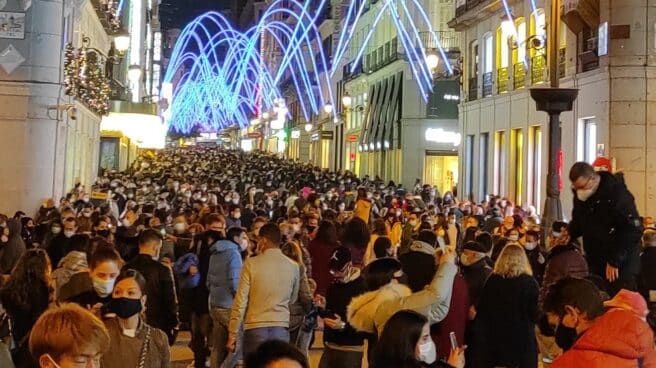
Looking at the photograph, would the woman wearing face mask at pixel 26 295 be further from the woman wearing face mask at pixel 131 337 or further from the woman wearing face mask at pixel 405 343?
the woman wearing face mask at pixel 405 343

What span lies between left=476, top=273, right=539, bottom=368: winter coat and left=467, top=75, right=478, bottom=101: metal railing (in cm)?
2813

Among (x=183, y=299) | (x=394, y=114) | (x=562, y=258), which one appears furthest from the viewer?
(x=394, y=114)

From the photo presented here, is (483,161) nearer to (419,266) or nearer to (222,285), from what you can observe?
(222,285)

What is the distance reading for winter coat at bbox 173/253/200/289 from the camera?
34.2ft

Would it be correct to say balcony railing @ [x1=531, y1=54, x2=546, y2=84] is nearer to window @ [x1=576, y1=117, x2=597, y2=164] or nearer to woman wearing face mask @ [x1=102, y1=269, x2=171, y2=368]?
window @ [x1=576, y1=117, x2=597, y2=164]

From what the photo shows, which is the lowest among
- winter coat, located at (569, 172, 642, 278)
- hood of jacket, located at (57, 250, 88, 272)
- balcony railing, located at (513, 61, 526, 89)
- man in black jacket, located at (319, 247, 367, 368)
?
man in black jacket, located at (319, 247, 367, 368)

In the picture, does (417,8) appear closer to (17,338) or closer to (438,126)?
(438,126)

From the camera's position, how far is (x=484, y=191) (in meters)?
34.4

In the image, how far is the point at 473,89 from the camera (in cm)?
3572

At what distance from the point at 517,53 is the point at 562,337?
83.7ft

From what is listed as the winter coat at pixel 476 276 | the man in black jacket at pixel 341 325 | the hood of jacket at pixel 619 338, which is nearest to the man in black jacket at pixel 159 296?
the man in black jacket at pixel 341 325

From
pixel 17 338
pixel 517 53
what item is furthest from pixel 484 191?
pixel 17 338

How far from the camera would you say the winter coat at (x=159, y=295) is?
813cm

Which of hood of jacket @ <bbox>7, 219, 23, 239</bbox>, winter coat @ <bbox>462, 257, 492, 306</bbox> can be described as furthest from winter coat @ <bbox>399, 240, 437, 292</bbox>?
hood of jacket @ <bbox>7, 219, 23, 239</bbox>
